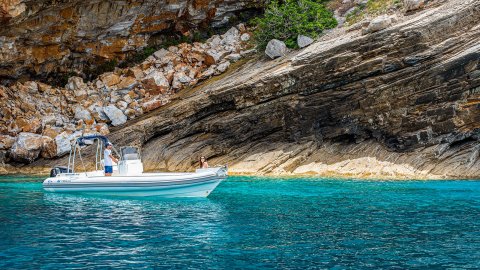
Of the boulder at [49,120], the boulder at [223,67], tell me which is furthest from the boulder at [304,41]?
the boulder at [49,120]

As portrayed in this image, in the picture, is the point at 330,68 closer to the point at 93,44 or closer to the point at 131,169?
the point at 131,169

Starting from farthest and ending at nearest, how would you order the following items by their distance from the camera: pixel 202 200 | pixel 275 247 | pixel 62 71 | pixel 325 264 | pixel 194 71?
pixel 62 71 < pixel 194 71 < pixel 202 200 < pixel 275 247 < pixel 325 264

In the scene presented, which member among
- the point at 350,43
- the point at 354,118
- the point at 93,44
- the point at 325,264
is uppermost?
the point at 93,44

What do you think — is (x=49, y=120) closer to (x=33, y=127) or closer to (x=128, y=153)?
(x=33, y=127)

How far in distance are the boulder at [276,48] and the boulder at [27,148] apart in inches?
702

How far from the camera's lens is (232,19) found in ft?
159

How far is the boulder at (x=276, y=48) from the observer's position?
1503 inches

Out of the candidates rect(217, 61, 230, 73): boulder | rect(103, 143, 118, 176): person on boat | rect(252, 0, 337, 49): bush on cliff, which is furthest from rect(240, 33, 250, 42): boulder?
rect(103, 143, 118, 176): person on boat

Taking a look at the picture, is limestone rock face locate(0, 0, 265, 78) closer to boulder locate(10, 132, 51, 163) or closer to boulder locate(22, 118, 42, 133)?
boulder locate(22, 118, 42, 133)

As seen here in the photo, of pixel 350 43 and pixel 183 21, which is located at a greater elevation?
pixel 183 21

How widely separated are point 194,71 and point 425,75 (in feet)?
65.0

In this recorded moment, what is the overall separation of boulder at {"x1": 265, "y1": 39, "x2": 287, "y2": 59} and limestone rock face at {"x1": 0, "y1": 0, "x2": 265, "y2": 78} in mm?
8810

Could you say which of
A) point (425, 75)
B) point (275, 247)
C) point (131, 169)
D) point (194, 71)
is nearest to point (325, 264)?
point (275, 247)

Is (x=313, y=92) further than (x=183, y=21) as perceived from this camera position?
No
